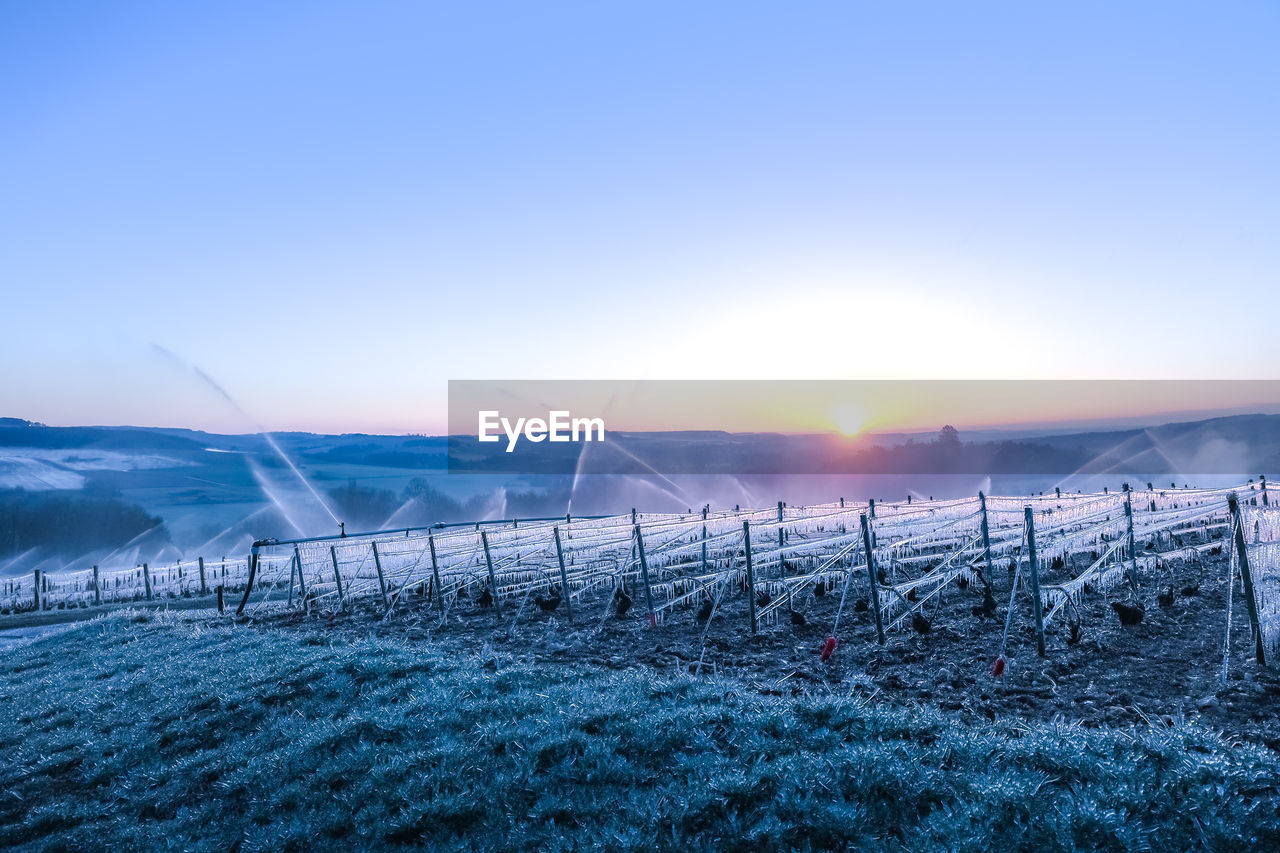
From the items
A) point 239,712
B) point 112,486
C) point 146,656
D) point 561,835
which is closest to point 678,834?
point 561,835

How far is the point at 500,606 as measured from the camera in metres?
18.5

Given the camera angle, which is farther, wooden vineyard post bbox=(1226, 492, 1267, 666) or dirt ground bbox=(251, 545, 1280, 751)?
wooden vineyard post bbox=(1226, 492, 1267, 666)

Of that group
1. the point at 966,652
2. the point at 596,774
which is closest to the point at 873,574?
the point at 966,652

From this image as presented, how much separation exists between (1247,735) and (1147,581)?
11955 mm

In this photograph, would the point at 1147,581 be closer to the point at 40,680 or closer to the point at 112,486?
the point at 40,680

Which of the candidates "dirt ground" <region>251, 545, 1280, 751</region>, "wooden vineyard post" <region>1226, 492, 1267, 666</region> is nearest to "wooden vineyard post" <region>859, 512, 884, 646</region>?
"dirt ground" <region>251, 545, 1280, 751</region>

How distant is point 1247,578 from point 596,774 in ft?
30.9

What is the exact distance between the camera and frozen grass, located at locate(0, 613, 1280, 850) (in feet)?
14.9

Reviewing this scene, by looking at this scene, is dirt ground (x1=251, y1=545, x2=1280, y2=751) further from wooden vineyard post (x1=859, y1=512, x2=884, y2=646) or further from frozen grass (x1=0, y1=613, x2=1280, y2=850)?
frozen grass (x1=0, y1=613, x2=1280, y2=850)

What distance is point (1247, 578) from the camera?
8.78 meters

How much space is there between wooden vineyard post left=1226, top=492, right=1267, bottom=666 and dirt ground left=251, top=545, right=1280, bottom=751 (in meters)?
0.22

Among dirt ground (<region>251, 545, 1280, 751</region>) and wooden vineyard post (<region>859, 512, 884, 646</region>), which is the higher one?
wooden vineyard post (<region>859, 512, 884, 646</region>)

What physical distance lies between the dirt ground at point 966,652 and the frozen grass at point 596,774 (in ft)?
4.62

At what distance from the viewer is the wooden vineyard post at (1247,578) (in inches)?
334
